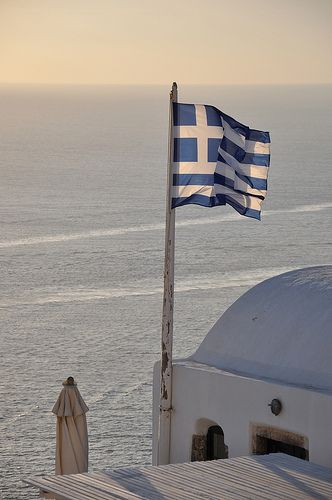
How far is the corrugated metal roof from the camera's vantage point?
1414 cm

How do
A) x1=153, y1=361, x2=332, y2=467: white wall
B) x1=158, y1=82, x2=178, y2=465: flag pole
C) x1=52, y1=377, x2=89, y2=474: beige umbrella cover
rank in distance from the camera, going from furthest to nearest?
x1=158, y1=82, x2=178, y2=465: flag pole
x1=52, y1=377, x2=89, y2=474: beige umbrella cover
x1=153, y1=361, x2=332, y2=467: white wall

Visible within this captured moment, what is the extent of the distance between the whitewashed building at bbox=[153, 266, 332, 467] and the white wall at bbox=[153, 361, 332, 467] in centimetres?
1

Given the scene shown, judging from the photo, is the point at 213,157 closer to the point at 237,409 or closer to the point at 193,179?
the point at 193,179

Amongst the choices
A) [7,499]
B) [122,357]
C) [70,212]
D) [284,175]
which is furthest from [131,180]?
[7,499]

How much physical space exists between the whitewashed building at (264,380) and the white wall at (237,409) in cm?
1

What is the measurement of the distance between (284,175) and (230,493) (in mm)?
93836

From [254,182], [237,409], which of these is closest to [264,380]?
[237,409]

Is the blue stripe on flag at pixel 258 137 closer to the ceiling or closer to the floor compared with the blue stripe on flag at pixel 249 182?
closer to the ceiling

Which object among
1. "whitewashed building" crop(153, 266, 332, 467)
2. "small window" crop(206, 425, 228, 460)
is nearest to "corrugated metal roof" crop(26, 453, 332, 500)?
"whitewashed building" crop(153, 266, 332, 467)

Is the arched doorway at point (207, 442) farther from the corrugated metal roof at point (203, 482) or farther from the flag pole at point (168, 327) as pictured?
the corrugated metal roof at point (203, 482)

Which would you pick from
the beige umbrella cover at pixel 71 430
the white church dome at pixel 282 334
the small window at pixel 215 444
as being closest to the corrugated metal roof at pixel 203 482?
the white church dome at pixel 282 334

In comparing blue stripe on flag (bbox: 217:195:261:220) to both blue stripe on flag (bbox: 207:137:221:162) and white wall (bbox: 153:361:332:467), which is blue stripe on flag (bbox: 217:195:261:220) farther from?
white wall (bbox: 153:361:332:467)

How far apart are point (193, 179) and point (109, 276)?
3734cm

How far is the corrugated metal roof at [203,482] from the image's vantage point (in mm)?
14141
